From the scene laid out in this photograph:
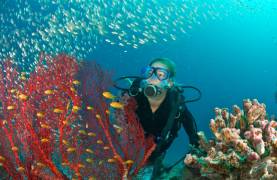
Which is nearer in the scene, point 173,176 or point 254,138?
point 254,138

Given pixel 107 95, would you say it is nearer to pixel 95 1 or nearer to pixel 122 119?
pixel 122 119

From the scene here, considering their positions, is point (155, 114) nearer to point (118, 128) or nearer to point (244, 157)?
point (118, 128)

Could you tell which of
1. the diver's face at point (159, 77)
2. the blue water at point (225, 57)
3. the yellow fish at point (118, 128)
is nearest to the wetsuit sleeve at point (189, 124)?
the diver's face at point (159, 77)

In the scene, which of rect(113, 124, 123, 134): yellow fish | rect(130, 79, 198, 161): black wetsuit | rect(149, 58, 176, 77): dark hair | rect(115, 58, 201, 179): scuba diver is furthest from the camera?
rect(149, 58, 176, 77): dark hair

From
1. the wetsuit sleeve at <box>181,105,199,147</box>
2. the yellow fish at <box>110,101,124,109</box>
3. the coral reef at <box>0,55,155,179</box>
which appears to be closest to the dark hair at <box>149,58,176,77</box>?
the wetsuit sleeve at <box>181,105,199,147</box>

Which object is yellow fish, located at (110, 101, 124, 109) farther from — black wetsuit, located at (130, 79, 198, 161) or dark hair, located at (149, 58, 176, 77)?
dark hair, located at (149, 58, 176, 77)

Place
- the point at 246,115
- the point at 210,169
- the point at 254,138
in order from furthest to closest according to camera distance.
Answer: the point at 246,115 → the point at 210,169 → the point at 254,138

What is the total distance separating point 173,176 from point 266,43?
9126 cm

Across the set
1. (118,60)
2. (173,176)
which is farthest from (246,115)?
(118,60)

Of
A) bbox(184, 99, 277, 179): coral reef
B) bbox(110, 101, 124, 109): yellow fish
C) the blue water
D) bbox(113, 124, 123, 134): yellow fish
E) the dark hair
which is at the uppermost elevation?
the blue water

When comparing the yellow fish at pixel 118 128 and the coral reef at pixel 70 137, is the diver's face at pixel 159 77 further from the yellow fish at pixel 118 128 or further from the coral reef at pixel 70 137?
the yellow fish at pixel 118 128

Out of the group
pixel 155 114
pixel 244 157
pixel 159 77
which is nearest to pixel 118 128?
pixel 155 114

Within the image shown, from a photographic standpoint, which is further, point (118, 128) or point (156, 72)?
point (156, 72)

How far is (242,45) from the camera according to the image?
86812 mm
